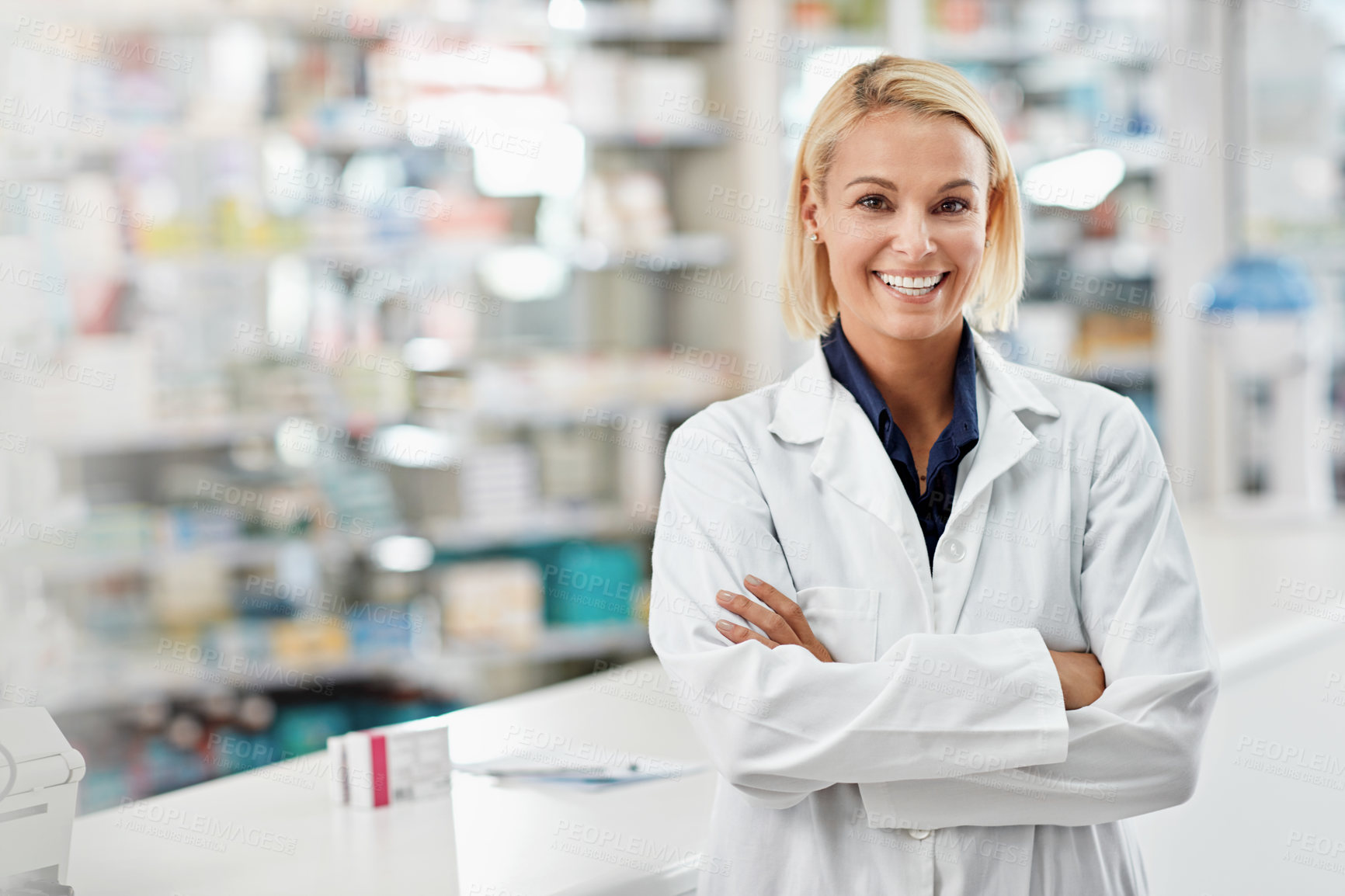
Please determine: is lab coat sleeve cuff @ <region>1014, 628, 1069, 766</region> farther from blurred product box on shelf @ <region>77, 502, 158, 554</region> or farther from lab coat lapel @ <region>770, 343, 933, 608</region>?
blurred product box on shelf @ <region>77, 502, 158, 554</region>

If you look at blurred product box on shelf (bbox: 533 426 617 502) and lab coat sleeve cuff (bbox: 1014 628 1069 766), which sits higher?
lab coat sleeve cuff (bbox: 1014 628 1069 766)

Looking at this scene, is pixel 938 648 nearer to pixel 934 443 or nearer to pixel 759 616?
pixel 759 616

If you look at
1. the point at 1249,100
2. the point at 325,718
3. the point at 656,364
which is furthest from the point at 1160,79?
the point at 325,718

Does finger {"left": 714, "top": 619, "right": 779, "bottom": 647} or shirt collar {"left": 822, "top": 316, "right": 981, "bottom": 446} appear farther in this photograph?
shirt collar {"left": 822, "top": 316, "right": 981, "bottom": 446}

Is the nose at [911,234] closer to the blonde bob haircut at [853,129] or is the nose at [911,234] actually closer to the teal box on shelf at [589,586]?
the blonde bob haircut at [853,129]

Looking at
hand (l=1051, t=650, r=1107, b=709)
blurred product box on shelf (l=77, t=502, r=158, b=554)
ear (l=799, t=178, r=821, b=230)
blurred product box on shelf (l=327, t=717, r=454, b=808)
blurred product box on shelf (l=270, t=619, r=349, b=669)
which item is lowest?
blurred product box on shelf (l=270, t=619, r=349, b=669)

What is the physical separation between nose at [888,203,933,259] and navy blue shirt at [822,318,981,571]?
0.18m

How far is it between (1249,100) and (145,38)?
11.8 ft

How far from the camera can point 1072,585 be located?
1.47 m

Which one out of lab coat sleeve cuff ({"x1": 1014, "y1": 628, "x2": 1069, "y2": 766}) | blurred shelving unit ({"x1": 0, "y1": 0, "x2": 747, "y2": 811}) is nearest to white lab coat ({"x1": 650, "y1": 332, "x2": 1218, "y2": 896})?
lab coat sleeve cuff ({"x1": 1014, "y1": 628, "x2": 1069, "y2": 766})

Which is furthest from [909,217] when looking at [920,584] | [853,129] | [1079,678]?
[1079,678]

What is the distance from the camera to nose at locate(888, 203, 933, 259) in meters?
1.43

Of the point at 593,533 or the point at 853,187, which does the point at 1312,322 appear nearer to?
the point at 593,533

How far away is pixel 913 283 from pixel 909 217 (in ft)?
0.24
